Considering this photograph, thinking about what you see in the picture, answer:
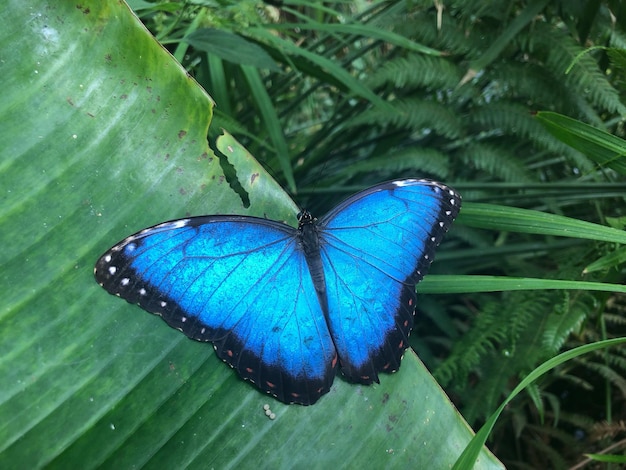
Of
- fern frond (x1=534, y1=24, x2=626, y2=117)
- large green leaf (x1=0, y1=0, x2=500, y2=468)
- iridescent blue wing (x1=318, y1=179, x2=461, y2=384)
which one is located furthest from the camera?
fern frond (x1=534, y1=24, x2=626, y2=117)

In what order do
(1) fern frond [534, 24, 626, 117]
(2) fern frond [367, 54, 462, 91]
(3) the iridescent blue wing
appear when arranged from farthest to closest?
(2) fern frond [367, 54, 462, 91], (1) fern frond [534, 24, 626, 117], (3) the iridescent blue wing

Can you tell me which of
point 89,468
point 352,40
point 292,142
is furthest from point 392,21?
point 89,468

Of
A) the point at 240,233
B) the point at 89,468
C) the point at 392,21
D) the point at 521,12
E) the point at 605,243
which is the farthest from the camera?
the point at 392,21

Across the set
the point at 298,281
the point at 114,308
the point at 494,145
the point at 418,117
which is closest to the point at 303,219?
the point at 298,281

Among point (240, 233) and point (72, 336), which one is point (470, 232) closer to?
point (240, 233)

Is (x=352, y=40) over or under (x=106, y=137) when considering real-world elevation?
under

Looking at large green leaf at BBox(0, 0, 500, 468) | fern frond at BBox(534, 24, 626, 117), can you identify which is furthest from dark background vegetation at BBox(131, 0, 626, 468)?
large green leaf at BBox(0, 0, 500, 468)

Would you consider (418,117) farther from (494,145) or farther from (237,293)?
(237,293)

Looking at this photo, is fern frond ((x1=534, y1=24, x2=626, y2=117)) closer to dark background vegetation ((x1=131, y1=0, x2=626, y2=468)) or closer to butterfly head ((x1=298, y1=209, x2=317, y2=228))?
dark background vegetation ((x1=131, y1=0, x2=626, y2=468))
